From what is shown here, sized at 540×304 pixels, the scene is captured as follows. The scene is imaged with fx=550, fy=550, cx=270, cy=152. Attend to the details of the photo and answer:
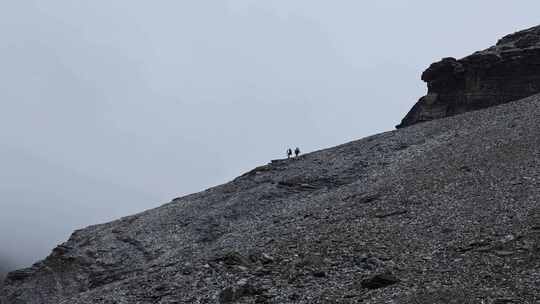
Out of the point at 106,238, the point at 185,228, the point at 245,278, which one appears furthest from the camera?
the point at 106,238

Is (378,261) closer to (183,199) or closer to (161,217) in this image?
(161,217)

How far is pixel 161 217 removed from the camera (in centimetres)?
4244

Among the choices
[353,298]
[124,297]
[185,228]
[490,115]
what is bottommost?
[353,298]

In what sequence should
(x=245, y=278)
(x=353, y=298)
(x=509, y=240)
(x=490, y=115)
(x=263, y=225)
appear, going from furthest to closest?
1. (x=490, y=115)
2. (x=263, y=225)
3. (x=245, y=278)
4. (x=509, y=240)
5. (x=353, y=298)

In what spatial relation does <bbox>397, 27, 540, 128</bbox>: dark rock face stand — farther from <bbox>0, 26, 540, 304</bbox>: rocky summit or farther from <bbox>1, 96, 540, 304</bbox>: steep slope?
<bbox>1, 96, 540, 304</bbox>: steep slope

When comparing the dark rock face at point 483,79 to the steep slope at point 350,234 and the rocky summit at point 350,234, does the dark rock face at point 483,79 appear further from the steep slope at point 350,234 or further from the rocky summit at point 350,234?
the steep slope at point 350,234

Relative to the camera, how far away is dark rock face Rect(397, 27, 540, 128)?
51.8m

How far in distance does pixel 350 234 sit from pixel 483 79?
34713mm

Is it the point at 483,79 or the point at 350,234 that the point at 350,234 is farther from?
the point at 483,79

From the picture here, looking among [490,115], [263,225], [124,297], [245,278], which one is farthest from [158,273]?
[490,115]

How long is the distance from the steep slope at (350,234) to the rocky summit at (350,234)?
0.09 m

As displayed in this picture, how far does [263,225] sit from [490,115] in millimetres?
23027

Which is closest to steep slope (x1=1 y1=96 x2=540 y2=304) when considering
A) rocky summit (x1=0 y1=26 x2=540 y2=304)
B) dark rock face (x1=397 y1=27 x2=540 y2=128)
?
rocky summit (x1=0 y1=26 x2=540 y2=304)

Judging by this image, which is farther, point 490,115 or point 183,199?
point 183,199
